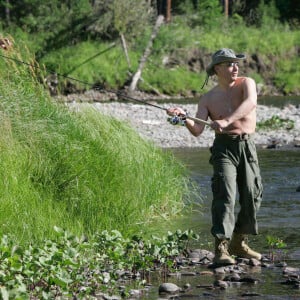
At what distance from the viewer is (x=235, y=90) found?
9156mm

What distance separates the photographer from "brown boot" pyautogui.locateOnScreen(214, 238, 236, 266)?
882 cm

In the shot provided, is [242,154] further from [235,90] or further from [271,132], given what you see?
[271,132]

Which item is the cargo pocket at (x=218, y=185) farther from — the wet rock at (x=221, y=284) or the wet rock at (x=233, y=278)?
the wet rock at (x=221, y=284)

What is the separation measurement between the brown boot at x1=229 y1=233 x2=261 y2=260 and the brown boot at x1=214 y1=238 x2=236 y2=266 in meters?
0.24

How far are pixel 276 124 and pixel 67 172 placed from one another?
1545 centimetres

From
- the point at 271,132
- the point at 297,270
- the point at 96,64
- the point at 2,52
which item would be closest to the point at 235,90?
the point at 297,270

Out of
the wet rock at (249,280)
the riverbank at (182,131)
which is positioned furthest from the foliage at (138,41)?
the wet rock at (249,280)

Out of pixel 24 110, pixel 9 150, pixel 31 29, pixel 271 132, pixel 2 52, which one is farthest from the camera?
pixel 31 29

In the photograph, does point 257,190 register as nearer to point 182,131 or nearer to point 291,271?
point 291,271

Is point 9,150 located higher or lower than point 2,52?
lower

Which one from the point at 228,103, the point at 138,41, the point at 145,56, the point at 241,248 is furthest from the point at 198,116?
the point at 138,41

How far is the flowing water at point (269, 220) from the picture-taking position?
787 centimetres

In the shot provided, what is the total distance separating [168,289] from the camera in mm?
7852

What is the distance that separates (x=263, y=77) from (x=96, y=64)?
6.99m
